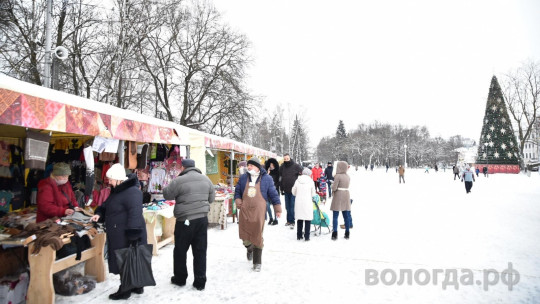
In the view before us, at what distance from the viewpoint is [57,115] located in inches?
121

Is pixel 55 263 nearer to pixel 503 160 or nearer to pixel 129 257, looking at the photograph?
pixel 129 257

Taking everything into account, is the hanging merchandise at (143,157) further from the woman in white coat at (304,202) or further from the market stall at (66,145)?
the woman in white coat at (304,202)

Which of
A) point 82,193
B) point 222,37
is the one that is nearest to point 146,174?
point 82,193

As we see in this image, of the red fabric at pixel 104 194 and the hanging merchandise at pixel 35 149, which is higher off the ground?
the hanging merchandise at pixel 35 149

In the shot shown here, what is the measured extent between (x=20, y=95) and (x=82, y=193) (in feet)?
9.77

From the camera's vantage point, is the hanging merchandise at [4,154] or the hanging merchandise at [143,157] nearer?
the hanging merchandise at [4,154]

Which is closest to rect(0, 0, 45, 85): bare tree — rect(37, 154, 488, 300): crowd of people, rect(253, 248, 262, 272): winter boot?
rect(37, 154, 488, 300): crowd of people

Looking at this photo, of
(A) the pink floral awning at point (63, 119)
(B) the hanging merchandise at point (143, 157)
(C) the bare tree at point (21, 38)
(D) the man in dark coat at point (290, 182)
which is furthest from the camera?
(C) the bare tree at point (21, 38)

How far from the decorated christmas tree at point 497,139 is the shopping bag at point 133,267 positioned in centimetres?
4071

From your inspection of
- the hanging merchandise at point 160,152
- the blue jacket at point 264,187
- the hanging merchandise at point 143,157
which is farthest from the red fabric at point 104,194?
the blue jacket at point 264,187

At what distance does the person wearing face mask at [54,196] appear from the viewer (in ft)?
11.8

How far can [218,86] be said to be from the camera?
19.2 meters

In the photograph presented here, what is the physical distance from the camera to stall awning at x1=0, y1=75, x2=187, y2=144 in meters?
2.60

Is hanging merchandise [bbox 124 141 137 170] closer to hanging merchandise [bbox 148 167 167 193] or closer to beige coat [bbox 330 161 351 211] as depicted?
hanging merchandise [bbox 148 167 167 193]
